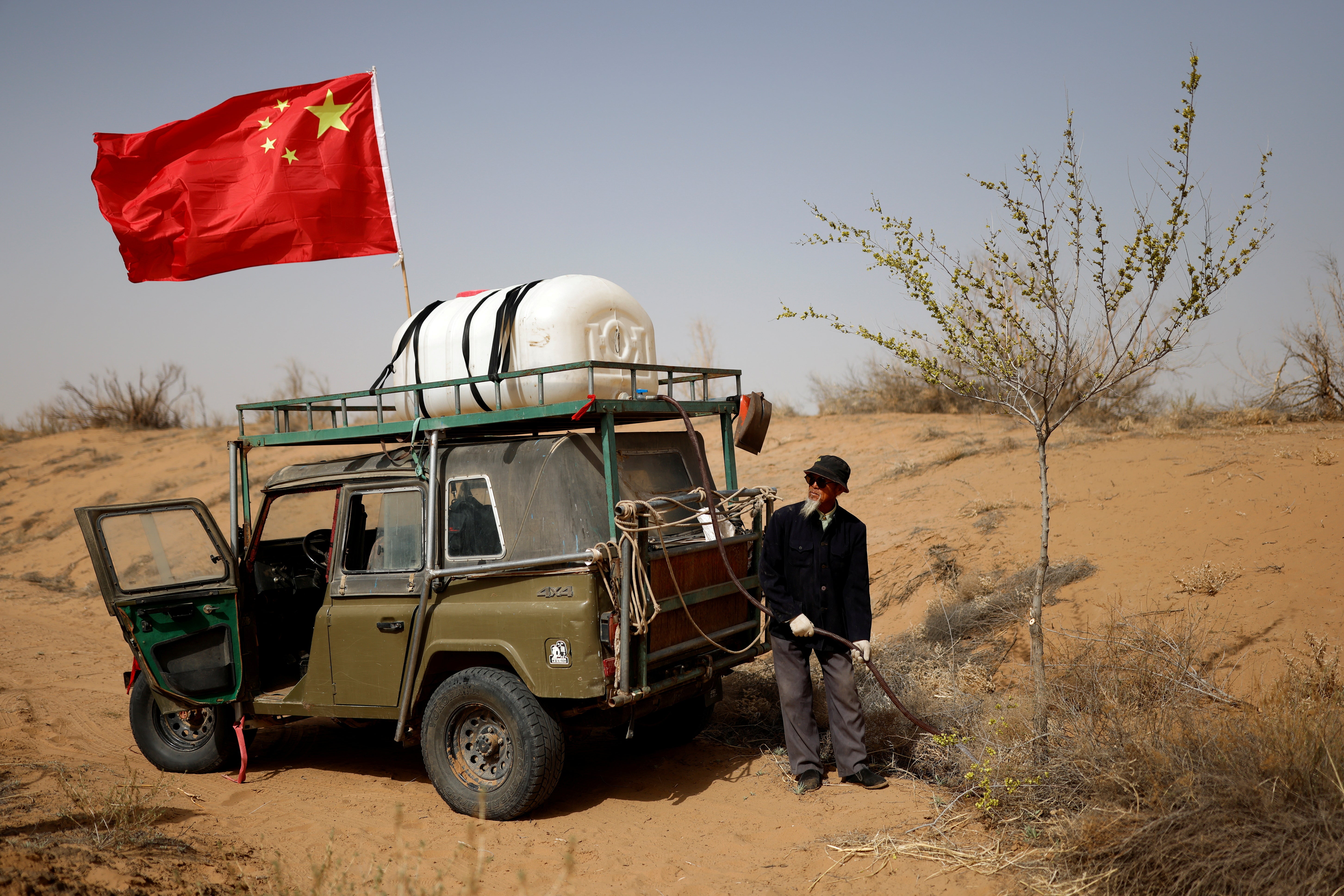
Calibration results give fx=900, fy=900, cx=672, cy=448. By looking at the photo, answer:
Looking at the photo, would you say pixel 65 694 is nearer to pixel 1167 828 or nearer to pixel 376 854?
pixel 376 854

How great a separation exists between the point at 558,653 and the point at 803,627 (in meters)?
1.36

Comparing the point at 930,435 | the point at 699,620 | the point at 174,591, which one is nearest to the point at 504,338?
the point at 699,620

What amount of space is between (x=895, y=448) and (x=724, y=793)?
9350mm

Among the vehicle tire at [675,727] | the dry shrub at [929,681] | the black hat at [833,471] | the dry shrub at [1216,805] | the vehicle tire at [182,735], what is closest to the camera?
the dry shrub at [1216,805]

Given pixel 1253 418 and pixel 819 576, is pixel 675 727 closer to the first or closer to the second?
pixel 819 576

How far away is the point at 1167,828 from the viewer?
3.42m

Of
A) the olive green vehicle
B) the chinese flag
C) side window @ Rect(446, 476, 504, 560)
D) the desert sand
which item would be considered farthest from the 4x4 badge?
the chinese flag

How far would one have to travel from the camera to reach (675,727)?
609 cm

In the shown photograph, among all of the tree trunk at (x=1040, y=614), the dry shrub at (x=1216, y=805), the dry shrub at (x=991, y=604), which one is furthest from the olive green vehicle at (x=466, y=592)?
the dry shrub at (x=991, y=604)

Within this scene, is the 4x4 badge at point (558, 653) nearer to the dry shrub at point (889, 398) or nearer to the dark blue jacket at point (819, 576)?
the dark blue jacket at point (819, 576)

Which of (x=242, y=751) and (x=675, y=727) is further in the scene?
(x=675, y=727)

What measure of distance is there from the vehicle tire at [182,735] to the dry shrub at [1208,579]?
6.87m

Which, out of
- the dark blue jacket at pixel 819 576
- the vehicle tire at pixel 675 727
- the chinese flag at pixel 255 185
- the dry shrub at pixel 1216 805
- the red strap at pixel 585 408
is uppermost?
the chinese flag at pixel 255 185

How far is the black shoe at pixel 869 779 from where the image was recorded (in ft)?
16.4
